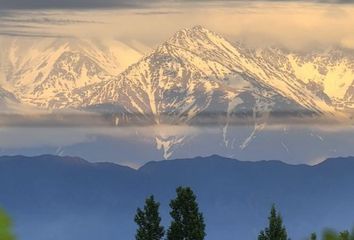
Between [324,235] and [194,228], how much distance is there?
3430cm

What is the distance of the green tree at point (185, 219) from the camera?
58.3m

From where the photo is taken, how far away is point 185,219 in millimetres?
58656

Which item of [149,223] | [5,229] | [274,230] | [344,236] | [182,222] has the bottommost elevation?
[5,229]

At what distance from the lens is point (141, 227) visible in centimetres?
5994

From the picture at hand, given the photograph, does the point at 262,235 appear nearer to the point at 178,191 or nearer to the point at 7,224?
the point at 178,191

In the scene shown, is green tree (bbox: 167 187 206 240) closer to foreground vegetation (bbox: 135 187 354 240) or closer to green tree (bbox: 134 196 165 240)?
foreground vegetation (bbox: 135 187 354 240)

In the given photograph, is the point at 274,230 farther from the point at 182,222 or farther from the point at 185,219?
the point at 182,222

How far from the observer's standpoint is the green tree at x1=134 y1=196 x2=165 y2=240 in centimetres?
5941

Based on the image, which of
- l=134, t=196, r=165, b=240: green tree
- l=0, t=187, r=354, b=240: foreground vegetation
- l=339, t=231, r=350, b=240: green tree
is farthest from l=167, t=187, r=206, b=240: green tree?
l=339, t=231, r=350, b=240: green tree

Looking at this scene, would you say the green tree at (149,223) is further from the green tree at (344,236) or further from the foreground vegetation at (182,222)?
the green tree at (344,236)

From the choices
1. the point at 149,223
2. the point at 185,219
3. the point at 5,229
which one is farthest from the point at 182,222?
the point at 5,229

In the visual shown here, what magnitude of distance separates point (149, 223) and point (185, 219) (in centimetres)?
193

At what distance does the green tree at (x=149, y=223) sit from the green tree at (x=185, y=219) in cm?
107

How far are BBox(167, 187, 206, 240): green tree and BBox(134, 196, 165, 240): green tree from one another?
107 cm
